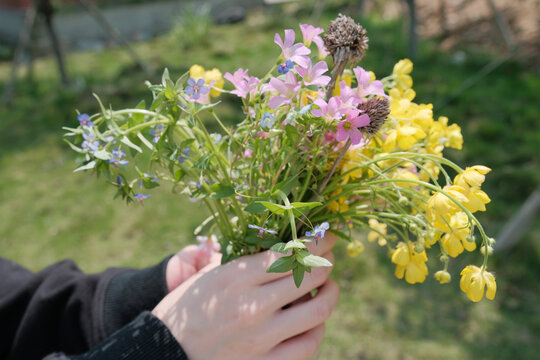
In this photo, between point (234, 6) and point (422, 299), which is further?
point (234, 6)

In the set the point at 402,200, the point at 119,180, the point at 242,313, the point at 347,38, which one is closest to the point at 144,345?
the point at 242,313

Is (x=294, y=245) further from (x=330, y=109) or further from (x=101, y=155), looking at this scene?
(x=101, y=155)

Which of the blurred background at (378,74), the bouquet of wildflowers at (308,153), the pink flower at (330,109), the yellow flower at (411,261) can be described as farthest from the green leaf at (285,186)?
the blurred background at (378,74)

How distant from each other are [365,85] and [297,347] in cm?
49

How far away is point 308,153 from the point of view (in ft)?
2.31

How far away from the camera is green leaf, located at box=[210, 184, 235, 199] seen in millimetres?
726

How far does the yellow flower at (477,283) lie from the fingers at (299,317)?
0.86 feet

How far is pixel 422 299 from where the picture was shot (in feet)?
7.76

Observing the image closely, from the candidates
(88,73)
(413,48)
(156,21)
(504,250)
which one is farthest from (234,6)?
(504,250)

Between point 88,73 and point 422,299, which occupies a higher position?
point 88,73

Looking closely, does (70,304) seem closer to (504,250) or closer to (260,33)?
(504,250)

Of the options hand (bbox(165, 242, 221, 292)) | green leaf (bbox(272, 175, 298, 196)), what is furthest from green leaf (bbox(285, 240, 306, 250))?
hand (bbox(165, 242, 221, 292))

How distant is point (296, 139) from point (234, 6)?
23.4ft

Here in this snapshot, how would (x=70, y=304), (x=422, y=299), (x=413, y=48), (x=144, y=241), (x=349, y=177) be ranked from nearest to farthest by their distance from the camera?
(x=349, y=177) < (x=70, y=304) < (x=422, y=299) < (x=144, y=241) < (x=413, y=48)
